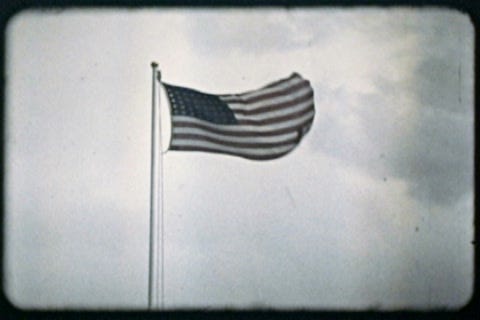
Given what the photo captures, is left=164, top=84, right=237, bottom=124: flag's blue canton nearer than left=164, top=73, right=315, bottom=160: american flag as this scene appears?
No

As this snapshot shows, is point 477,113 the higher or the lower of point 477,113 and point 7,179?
the higher

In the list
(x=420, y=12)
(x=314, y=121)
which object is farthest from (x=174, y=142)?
(x=420, y=12)

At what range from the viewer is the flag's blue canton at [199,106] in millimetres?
3960

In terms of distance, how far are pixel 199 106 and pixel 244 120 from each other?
0.24 metres

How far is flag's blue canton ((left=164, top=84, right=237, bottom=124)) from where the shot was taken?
396 cm

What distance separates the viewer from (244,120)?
13.9ft

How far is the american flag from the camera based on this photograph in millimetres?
3855

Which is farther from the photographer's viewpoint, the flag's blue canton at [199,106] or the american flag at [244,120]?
the flag's blue canton at [199,106]

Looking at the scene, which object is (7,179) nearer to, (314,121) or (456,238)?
(314,121)
